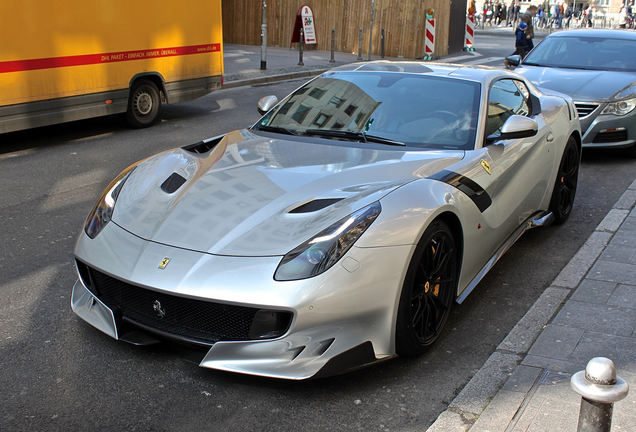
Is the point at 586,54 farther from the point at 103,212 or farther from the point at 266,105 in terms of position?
the point at 103,212

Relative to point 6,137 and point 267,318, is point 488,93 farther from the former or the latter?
point 6,137

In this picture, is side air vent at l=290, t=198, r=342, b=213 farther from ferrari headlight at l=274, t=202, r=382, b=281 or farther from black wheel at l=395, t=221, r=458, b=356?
black wheel at l=395, t=221, r=458, b=356

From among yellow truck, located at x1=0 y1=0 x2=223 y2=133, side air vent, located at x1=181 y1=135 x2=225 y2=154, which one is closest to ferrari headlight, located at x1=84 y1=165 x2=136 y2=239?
side air vent, located at x1=181 y1=135 x2=225 y2=154

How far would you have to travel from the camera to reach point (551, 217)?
5.19m

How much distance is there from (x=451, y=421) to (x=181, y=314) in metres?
1.29

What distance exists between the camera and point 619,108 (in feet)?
26.0

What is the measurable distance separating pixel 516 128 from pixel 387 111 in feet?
2.71

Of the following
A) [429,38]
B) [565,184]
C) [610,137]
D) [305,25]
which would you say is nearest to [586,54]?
[610,137]

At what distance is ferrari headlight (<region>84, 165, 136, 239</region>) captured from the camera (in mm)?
3512

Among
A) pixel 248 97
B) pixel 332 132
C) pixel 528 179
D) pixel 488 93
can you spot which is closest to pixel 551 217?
pixel 528 179

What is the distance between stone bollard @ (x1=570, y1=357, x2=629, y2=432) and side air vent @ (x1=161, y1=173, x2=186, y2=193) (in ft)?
7.91

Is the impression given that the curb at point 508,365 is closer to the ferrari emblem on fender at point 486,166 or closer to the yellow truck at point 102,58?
the ferrari emblem on fender at point 486,166

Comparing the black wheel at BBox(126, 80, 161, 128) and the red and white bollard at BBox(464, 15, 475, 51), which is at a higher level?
the red and white bollard at BBox(464, 15, 475, 51)

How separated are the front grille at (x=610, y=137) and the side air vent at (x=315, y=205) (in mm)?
5776
